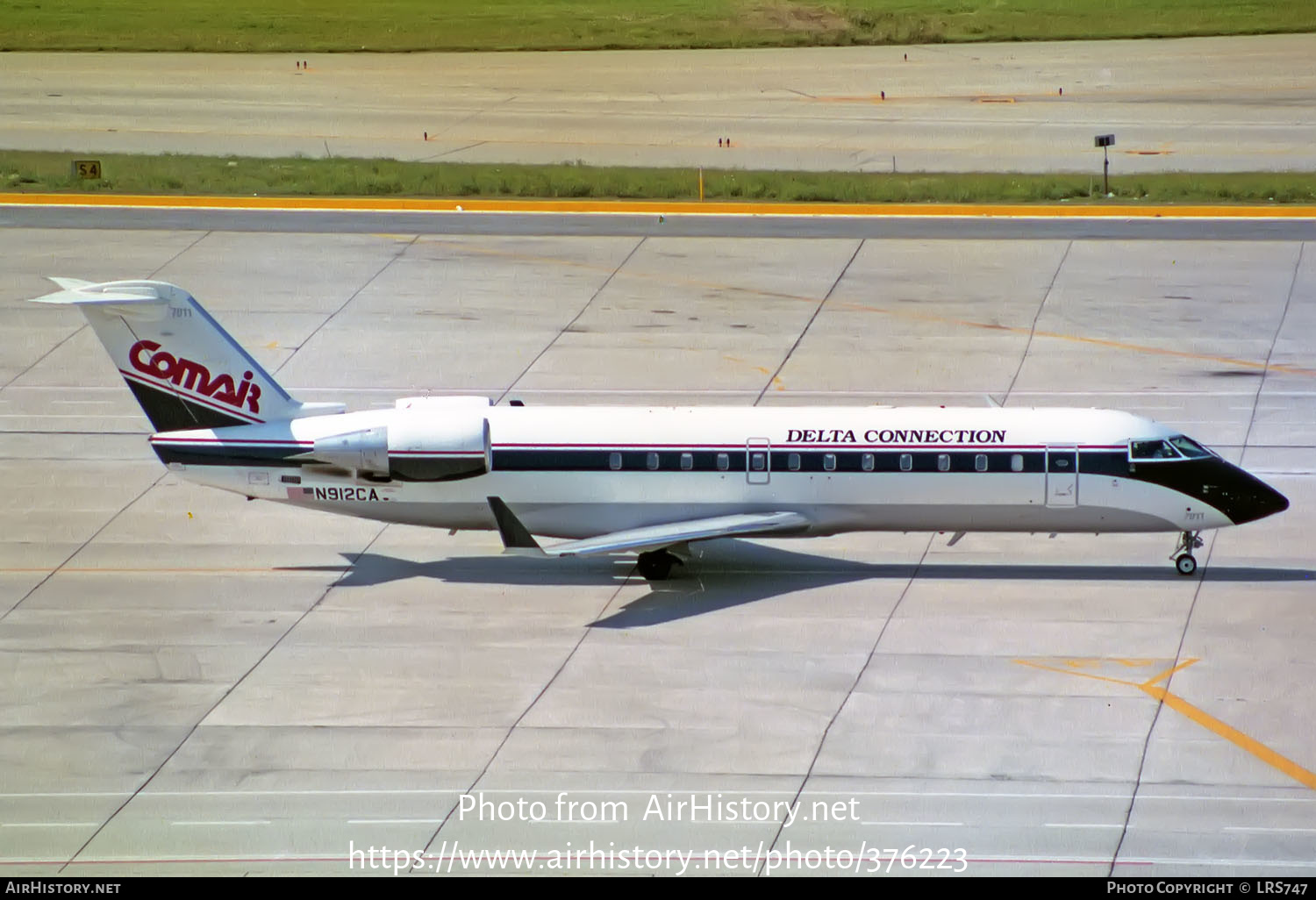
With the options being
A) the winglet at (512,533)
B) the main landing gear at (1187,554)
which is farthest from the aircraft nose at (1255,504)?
the winglet at (512,533)

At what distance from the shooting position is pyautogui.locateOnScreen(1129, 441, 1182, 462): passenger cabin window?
3136cm

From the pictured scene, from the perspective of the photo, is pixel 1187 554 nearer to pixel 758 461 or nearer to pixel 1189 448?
pixel 1189 448

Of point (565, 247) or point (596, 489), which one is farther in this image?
point (565, 247)

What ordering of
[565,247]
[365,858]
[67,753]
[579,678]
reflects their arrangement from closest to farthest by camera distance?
[365,858]
[67,753]
[579,678]
[565,247]

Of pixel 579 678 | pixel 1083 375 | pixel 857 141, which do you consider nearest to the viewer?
pixel 579 678

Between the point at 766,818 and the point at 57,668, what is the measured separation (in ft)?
38.5

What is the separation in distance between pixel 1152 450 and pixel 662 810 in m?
12.6

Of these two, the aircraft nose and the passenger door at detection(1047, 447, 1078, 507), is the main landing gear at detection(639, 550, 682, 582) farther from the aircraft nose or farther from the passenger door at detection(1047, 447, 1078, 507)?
the aircraft nose

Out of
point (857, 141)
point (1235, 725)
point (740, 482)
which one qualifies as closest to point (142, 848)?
point (740, 482)

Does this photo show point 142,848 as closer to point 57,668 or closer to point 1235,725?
point 57,668

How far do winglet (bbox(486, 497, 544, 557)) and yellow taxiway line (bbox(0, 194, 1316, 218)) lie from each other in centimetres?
3182

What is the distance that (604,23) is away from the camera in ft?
302

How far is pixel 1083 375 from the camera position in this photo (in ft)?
145

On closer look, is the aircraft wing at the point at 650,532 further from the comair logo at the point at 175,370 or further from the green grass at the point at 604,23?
the green grass at the point at 604,23
